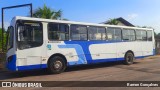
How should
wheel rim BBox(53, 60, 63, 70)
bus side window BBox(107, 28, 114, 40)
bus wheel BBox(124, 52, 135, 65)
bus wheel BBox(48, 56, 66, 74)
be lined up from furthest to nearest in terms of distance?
1. bus wheel BBox(124, 52, 135, 65)
2. bus side window BBox(107, 28, 114, 40)
3. wheel rim BBox(53, 60, 63, 70)
4. bus wheel BBox(48, 56, 66, 74)

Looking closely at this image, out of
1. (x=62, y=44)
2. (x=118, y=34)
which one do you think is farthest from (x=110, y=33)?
(x=62, y=44)

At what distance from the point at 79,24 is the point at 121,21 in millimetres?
29939

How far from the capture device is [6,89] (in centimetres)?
1057

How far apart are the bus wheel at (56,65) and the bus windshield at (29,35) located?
1.20 meters

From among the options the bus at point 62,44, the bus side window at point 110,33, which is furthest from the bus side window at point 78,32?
the bus side window at point 110,33

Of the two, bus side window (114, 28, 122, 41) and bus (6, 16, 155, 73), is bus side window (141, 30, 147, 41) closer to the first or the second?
bus (6, 16, 155, 73)

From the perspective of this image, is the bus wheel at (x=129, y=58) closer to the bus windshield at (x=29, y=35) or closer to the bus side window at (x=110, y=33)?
the bus side window at (x=110, y=33)

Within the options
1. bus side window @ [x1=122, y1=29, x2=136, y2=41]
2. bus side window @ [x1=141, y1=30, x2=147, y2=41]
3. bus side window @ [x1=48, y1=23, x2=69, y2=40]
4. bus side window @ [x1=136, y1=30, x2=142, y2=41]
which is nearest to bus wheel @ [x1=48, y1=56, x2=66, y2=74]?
bus side window @ [x1=48, y1=23, x2=69, y2=40]

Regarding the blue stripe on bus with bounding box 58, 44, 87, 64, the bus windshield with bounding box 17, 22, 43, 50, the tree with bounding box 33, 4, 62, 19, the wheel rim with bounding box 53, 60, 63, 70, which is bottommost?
the wheel rim with bounding box 53, 60, 63, 70

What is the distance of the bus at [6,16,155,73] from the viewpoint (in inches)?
545

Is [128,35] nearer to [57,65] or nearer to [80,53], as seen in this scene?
[80,53]

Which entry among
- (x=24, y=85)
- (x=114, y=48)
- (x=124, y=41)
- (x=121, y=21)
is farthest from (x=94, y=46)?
(x=121, y=21)

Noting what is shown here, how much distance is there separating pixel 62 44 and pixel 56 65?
1219mm

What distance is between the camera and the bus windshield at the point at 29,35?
544 inches
